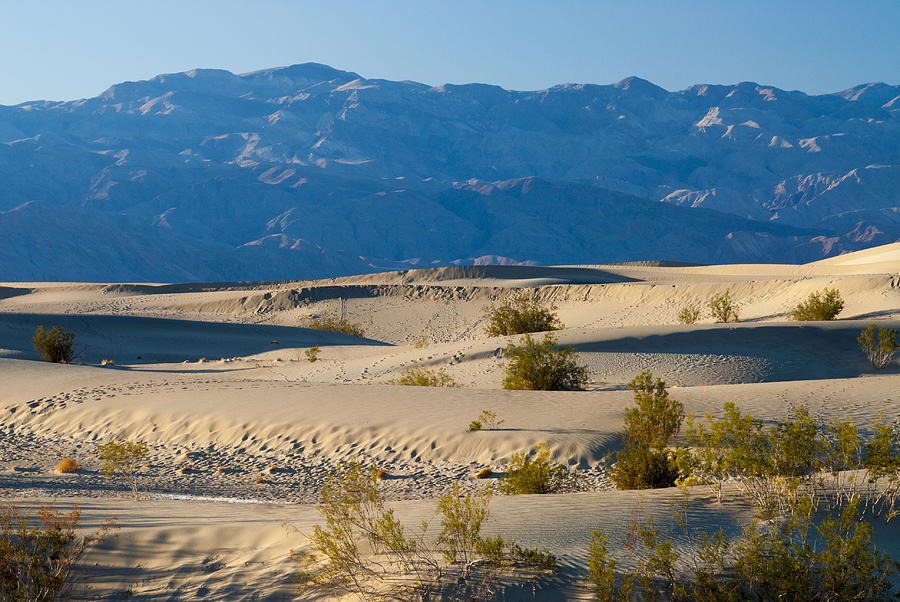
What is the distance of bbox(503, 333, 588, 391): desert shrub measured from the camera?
16.3m

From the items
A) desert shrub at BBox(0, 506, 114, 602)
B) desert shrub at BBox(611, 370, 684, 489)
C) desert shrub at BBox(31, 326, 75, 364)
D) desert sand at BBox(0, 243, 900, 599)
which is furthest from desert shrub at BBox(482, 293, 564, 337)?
desert shrub at BBox(0, 506, 114, 602)

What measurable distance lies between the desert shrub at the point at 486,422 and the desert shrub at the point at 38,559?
6.63m

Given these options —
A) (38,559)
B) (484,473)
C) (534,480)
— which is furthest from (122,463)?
(38,559)

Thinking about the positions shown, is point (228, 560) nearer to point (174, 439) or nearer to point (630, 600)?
point (630, 600)

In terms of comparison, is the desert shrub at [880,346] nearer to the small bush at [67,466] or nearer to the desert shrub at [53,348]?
the small bush at [67,466]

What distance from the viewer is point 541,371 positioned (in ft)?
53.8

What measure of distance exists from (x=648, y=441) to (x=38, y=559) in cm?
760

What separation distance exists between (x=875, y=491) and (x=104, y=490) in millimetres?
8090

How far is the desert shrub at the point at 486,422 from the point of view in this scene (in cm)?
1248

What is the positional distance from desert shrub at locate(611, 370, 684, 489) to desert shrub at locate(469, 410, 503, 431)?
1896 mm

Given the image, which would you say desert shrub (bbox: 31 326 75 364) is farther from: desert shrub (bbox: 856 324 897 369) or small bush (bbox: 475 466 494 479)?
desert shrub (bbox: 856 324 897 369)

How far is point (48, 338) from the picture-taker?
24.9m

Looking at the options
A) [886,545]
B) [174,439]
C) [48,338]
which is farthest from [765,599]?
[48,338]

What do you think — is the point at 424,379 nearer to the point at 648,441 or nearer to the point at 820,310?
the point at 648,441
